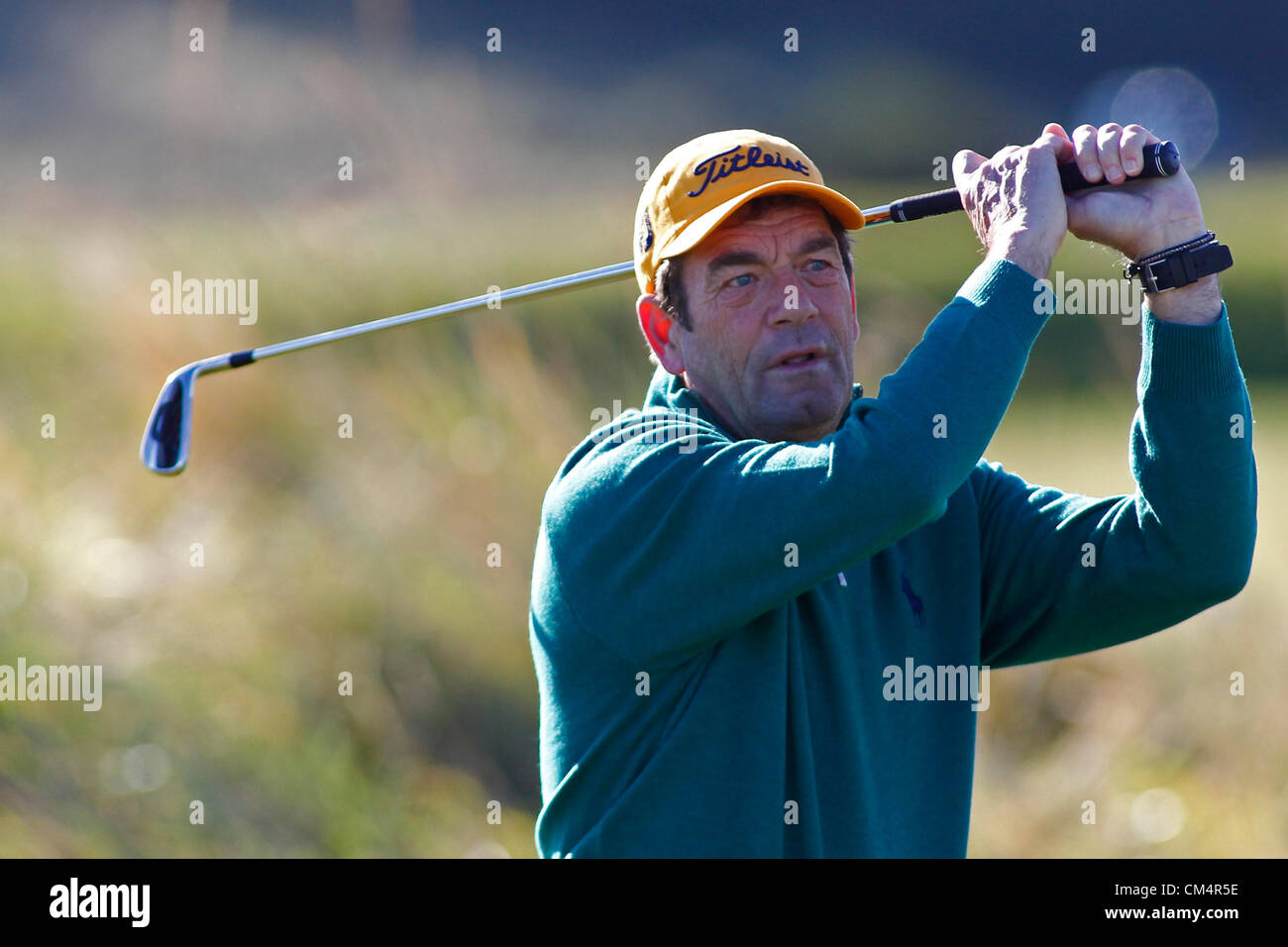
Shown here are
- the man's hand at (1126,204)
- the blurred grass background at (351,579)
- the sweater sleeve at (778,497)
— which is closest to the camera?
the sweater sleeve at (778,497)

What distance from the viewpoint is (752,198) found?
2.59 m

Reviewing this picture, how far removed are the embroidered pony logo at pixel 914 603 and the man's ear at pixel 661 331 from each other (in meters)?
0.55

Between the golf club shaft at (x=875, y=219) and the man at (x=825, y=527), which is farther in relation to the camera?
the golf club shaft at (x=875, y=219)

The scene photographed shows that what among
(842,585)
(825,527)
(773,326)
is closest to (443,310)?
(773,326)

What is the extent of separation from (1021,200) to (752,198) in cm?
47

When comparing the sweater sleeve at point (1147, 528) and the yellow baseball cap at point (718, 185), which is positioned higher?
the yellow baseball cap at point (718, 185)

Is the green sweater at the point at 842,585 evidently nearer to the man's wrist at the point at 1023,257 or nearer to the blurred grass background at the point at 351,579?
the man's wrist at the point at 1023,257

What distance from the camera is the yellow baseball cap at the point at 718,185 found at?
257 cm

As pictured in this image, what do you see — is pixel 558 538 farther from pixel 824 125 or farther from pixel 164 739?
pixel 824 125

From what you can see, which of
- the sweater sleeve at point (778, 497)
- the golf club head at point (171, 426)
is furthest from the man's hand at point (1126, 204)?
the golf club head at point (171, 426)

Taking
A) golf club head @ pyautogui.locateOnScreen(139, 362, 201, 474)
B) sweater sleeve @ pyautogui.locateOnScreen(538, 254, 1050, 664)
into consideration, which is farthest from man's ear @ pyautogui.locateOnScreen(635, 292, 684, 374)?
golf club head @ pyautogui.locateOnScreen(139, 362, 201, 474)

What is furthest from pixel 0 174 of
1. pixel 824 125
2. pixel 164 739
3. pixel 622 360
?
pixel 824 125

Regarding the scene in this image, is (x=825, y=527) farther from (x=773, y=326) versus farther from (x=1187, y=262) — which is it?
(x=1187, y=262)

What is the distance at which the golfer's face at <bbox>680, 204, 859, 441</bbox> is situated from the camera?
2.53 meters
